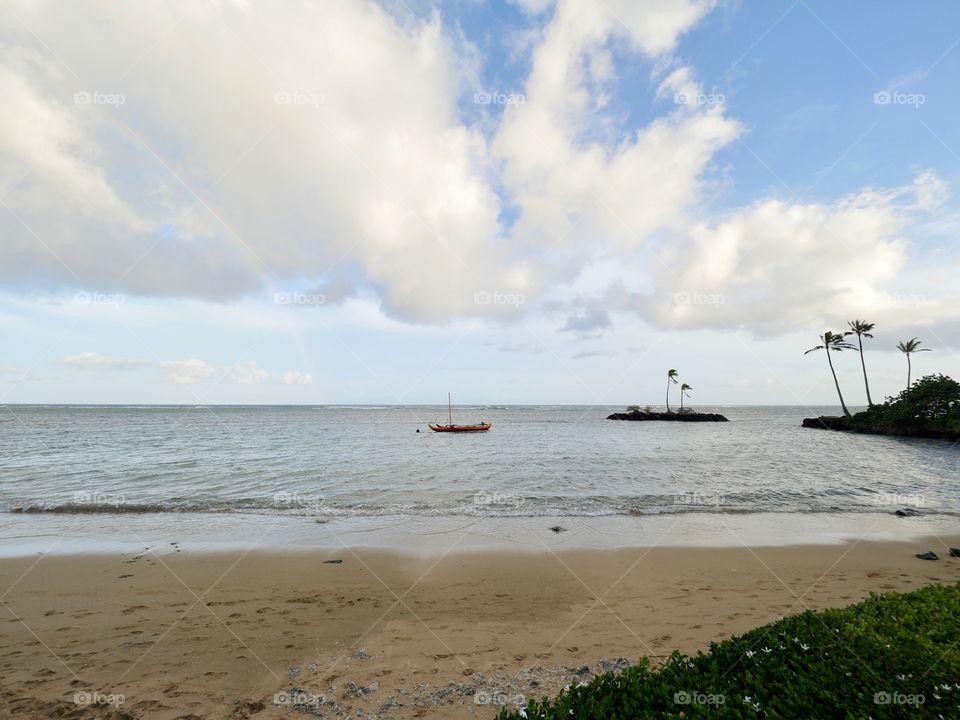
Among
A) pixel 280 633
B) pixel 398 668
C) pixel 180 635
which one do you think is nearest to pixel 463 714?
pixel 398 668

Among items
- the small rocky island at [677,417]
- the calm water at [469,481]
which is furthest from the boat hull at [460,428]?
the small rocky island at [677,417]

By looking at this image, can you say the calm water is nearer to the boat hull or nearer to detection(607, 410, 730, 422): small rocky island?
the boat hull

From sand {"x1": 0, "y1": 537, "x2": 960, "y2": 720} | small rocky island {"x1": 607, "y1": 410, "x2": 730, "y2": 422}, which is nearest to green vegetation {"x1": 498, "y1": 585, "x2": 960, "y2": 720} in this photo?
sand {"x1": 0, "y1": 537, "x2": 960, "y2": 720}

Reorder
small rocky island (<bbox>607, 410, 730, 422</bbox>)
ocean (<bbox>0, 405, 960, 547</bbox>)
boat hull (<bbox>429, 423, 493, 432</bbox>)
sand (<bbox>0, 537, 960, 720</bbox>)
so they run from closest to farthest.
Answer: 1. sand (<bbox>0, 537, 960, 720</bbox>)
2. ocean (<bbox>0, 405, 960, 547</bbox>)
3. boat hull (<bbox>429, 423, 493, 432</bbox>)
4. small rocky island (<bbox>607, 410, 730, 422</bbox>)

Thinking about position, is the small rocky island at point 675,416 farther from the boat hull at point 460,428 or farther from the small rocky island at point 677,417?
the boat hull at point 460,428

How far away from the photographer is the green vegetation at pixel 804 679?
3.14 metres

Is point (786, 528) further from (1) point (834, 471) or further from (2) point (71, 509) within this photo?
(2) point (71, 509)

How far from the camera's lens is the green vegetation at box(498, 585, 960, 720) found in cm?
314

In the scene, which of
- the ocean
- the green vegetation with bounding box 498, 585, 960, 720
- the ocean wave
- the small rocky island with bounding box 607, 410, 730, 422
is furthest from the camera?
the small rocky island with bounding box 607, 410, 730, 422

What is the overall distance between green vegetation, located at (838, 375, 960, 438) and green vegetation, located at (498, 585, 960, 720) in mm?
60356

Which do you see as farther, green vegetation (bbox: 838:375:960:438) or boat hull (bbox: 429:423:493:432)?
boat hull (bbox: 429:423:493:432)

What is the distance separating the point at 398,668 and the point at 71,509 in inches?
678

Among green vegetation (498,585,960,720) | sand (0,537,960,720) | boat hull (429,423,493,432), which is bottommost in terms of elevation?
boat hull (429,423,493,432)

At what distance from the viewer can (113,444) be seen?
38.9m
